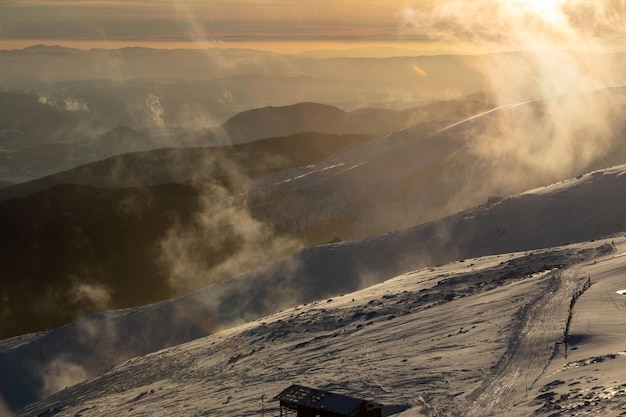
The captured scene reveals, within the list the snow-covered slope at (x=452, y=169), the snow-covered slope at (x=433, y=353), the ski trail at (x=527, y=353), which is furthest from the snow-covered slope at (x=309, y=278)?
the ski trail at (x=527, y=353)

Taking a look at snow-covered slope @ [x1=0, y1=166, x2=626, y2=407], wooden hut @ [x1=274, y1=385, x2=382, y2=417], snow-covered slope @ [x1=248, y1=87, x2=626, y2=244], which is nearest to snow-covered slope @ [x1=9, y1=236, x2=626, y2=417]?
wooden hut @ [x1=274, y1=385, x2=382, y2=417]

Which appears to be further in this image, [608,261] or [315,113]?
[315,113]

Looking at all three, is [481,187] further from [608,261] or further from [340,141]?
[340,141]

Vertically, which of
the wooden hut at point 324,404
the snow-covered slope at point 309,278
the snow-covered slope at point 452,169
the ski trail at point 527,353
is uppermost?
the snow-covered slope at point 452,169

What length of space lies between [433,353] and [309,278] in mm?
20242

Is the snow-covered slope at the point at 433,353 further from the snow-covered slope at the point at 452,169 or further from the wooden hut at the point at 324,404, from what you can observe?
the snow-covered slope at the point at 452,169

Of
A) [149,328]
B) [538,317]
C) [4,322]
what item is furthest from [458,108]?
[538,317]

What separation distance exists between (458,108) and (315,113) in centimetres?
4697

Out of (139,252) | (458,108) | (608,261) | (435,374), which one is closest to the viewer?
(435,374)

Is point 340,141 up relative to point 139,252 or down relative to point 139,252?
up

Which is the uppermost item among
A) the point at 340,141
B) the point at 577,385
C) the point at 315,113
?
the point at 315,113

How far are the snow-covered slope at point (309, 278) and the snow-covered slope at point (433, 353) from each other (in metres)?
5.91

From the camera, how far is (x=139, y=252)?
7088cm

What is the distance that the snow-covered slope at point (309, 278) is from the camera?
1655 inches
